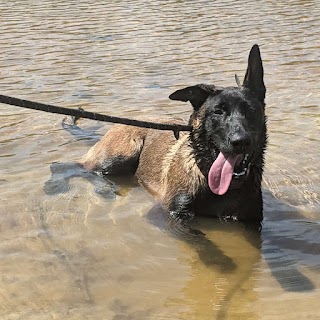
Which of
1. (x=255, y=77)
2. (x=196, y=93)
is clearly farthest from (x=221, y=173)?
(x=255, y=77)

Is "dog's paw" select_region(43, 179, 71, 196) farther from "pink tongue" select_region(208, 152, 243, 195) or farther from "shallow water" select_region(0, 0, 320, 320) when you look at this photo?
"pink tongue" select_region(208, 152, 243, 195)

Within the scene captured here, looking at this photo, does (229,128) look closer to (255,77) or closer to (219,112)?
(219,112)

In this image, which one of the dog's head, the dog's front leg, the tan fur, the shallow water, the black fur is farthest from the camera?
the tan fur

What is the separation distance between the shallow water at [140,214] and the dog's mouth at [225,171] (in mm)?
491

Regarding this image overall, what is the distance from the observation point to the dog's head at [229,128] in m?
4.72

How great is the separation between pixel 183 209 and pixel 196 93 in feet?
3.44

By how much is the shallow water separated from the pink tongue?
0.48m

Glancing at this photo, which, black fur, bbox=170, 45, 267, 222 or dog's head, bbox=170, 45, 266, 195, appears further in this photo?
black fur, bbox=170, 45, 267, 222

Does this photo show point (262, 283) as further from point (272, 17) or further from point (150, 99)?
point (272, 17)

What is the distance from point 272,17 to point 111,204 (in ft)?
40.6

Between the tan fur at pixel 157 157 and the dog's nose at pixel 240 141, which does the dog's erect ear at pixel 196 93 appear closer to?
the tan fur at pixel 157 157

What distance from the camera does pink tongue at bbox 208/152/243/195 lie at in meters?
4.77

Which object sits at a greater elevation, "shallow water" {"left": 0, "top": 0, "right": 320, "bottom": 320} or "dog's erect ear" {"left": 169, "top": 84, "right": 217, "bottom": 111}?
"dog's erect ear" {"left": 169, "top": 84, "right": 217, "bottom": 111}

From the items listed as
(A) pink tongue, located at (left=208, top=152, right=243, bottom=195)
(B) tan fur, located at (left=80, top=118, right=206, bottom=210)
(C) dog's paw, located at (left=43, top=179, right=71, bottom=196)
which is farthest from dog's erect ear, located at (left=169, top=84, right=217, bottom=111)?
(C) dog's paw, located at (left=43, top=179, right=71, bottom=196)
